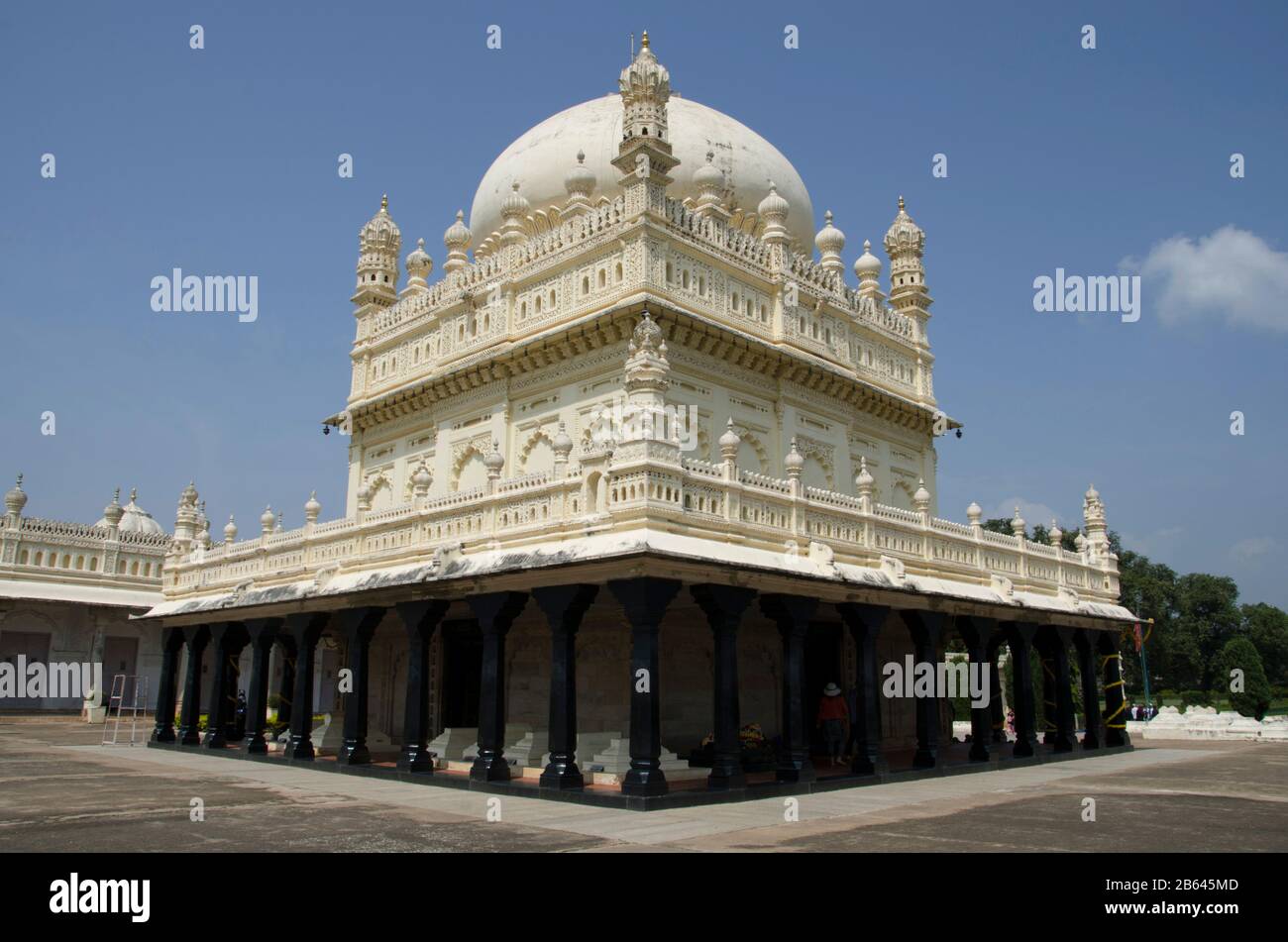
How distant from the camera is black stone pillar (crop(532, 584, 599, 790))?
14188mm

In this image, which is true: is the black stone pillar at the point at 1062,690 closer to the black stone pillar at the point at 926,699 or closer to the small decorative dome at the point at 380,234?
the black stone pillar at the point at 926,699

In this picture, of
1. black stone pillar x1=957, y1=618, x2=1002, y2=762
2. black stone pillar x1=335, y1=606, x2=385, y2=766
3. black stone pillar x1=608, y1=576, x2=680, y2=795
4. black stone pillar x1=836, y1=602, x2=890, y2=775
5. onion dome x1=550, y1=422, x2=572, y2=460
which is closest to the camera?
black stone pillar x1=608, y1=576, x2=680, y2=795

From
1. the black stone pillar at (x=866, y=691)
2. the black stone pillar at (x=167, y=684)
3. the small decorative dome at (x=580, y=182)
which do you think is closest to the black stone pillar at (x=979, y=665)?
the black stone pillar at (x=866, y=691)

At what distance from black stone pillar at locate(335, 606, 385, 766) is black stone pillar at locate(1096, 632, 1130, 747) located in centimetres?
1829

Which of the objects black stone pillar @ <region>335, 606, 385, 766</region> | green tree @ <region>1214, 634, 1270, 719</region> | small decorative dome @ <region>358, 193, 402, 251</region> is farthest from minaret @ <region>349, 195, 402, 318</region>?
green tree @ <region>1214, 634, 1270, 719</region>

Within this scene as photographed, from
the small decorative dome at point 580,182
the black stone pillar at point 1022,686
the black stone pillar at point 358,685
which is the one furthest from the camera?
the small decorative dome at point 580,182

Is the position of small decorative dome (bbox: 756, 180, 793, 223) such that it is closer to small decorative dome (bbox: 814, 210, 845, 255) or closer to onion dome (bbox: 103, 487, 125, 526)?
small decorative dome (bbox: 814, 210, 845, 255)

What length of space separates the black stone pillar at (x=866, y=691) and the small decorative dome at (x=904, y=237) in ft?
43.0

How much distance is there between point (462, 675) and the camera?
2092 cm

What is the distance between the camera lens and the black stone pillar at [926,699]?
724 inches
